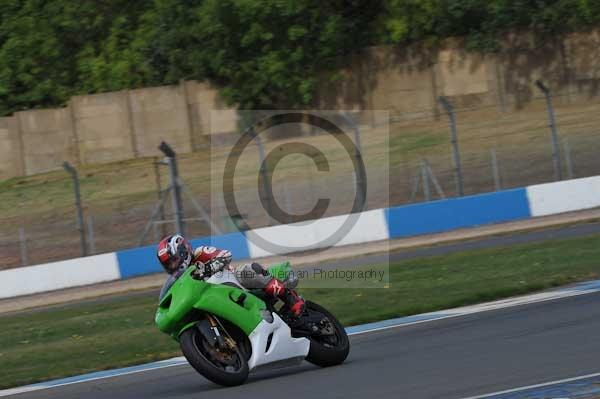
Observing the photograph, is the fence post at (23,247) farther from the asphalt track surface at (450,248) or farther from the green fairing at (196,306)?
the green fairing at (196,306)

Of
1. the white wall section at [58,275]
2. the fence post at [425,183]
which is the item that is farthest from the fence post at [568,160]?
the white wall section at [58,275]

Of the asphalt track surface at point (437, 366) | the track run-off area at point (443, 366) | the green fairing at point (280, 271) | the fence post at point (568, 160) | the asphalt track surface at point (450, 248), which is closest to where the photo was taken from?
the track run-off area at point (443, 366)

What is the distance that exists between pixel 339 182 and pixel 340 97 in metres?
9.53

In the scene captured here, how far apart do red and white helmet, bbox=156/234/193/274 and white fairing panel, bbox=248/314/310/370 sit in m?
0.80

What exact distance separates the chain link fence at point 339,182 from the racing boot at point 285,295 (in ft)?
41.2

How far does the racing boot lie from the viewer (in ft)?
27.3

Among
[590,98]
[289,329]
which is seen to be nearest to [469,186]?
[590,98]

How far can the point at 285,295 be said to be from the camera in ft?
27.5

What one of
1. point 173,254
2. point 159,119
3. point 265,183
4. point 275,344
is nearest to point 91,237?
point 265,183

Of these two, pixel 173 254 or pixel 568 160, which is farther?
pixel 568 160

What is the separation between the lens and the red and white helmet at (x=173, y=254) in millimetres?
8016

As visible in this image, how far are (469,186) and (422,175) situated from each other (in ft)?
4.62

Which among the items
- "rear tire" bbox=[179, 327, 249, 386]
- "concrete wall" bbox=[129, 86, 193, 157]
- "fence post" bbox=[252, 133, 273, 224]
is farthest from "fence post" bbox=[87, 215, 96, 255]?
"rear tire" bbox=[179, 327, 249, 386]

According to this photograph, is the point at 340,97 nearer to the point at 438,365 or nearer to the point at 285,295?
the point at 285,295
